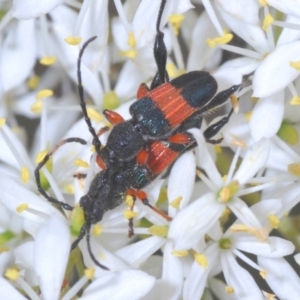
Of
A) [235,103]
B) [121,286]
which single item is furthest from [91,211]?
[235,103]

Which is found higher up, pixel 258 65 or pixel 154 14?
pixel 154 14

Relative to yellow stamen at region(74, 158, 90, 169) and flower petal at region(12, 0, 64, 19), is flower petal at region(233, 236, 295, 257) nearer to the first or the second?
yellow stamen at region(74, 158, 90, 169)

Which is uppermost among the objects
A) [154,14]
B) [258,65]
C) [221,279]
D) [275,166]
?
[154,14]

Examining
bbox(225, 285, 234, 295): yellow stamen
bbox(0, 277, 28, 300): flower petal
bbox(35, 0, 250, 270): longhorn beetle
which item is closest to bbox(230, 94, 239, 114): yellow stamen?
bbox(35, 0, 250, 270): longhorn beetle

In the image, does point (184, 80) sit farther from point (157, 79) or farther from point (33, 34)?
point (33, 34)

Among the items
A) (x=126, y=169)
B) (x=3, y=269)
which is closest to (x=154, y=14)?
(x=126, y=169)

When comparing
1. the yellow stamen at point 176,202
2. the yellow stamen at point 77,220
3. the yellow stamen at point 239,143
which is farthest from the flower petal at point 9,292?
the yellow stamen at point 239,143
